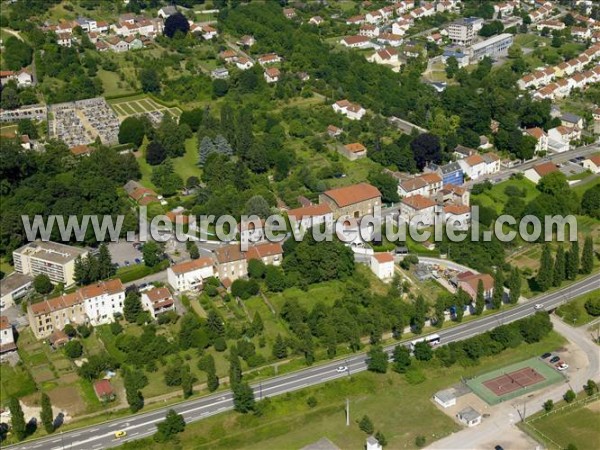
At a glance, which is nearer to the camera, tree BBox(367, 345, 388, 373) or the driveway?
the driveway

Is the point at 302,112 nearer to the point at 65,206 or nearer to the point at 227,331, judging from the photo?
the point at 65,206

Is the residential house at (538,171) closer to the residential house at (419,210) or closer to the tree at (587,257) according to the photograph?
the residential house at (419,210)

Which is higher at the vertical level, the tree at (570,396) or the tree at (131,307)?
the tree at (131,307)

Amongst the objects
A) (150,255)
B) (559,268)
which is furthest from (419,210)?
(150,255)

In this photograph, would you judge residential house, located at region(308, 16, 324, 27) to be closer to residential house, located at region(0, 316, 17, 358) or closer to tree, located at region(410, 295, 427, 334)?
tree, located at region(410, 295, 427, 334)

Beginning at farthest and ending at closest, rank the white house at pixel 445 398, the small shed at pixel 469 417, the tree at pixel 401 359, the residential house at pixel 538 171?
1. the residential house at pixel 538 171
2. the tree at pixel 401 359
3. the white house at pixel 445 398
4. the small shed at pixel 469 417

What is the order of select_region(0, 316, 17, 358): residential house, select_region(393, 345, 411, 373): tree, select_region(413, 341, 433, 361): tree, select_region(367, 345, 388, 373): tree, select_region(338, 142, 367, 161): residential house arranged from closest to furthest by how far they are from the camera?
select_region(367, 345, 388, 373): tree → select_region(393, 345, 411, 373): tree → select_region(413, 341, 433, 361): tree → select_region(0, 316, 17, 358): residential house → select_region(338, 142, 367, 161): residential house

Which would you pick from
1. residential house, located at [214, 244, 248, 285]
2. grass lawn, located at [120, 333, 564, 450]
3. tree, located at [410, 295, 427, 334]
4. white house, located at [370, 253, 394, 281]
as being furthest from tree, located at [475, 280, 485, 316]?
residential house, located at [214, 244, 248, 285]

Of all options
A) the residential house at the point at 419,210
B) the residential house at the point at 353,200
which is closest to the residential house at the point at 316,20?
the residential house at the point at 353,200
